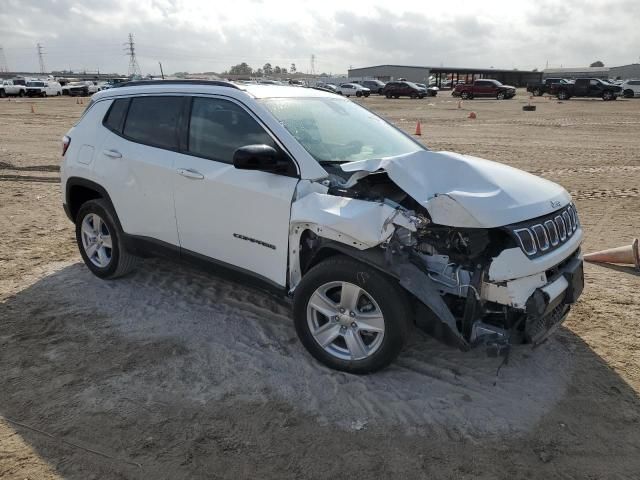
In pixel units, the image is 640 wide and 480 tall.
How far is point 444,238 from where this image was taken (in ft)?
11.0

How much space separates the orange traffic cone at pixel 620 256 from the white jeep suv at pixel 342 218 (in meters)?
2.32

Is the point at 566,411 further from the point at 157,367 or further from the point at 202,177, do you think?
the point at 202,177

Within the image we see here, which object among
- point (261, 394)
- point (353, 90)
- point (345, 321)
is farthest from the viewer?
point (353, 90)

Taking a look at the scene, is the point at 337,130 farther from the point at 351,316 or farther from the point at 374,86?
the point at 374,86

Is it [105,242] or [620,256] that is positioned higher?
[105,242]

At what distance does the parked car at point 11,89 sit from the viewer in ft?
151

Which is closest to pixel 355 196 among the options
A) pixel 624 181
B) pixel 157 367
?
pixel 157 367

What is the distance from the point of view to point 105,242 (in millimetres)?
5164

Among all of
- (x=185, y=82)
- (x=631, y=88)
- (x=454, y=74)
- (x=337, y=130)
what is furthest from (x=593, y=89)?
(x=454, y=74)

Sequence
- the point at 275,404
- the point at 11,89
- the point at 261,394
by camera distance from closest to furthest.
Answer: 1. the point at 275,404
2. the point at 261,394
3. the point at 11,89

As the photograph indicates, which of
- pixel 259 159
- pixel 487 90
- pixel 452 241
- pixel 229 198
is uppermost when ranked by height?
pixel 259 159

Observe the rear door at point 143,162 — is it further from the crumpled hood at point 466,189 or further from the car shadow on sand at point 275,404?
the crumpled hood at point 466,189

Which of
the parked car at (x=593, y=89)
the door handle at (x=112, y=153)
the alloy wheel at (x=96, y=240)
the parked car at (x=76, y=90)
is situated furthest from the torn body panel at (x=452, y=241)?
the parked car at (x=76, y=90)

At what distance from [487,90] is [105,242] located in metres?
45.6
